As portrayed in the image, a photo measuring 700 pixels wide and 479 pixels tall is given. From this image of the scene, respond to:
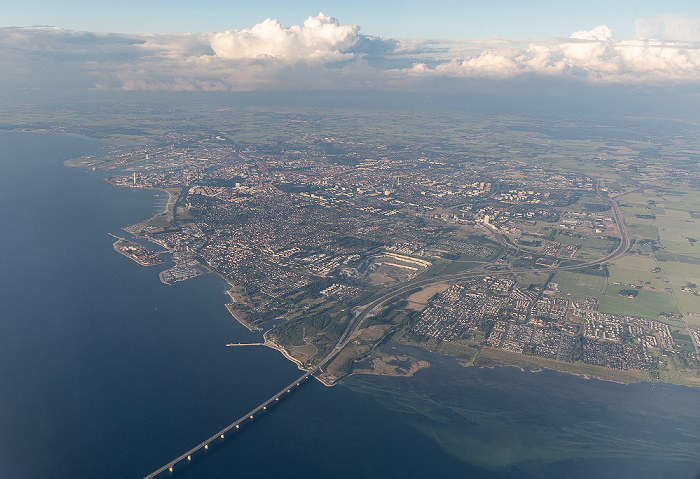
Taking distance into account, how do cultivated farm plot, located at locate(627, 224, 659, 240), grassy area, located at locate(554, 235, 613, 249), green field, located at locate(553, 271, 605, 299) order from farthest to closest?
cultivated farm plot, located at locate(627, 224, 659, 240) < grassy area, located at locate(554, 235, 613, 249) < green field, located at locate(553, 271, 605, 299)

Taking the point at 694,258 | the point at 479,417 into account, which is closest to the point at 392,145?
the point at 694,258

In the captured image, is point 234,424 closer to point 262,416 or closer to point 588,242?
point 262,416

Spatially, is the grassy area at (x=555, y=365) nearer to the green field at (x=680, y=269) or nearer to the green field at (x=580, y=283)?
the green field at (x=580, y=283)

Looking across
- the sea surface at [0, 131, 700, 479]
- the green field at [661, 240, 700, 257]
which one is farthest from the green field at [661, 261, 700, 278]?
the sea surface at [0, 131, 700, 479]

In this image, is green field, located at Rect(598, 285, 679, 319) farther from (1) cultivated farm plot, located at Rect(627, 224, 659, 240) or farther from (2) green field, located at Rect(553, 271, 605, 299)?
(1) cultivated farm plot, located at Rect(627, 224, 659, 240)

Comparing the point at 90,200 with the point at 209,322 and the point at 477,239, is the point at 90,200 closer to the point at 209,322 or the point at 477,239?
the point at 209,322

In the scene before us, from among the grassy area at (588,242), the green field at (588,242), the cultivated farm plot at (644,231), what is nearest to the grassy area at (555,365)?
the grassy area at (588,242)

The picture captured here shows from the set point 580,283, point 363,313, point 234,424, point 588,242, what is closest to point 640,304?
point 580,283
